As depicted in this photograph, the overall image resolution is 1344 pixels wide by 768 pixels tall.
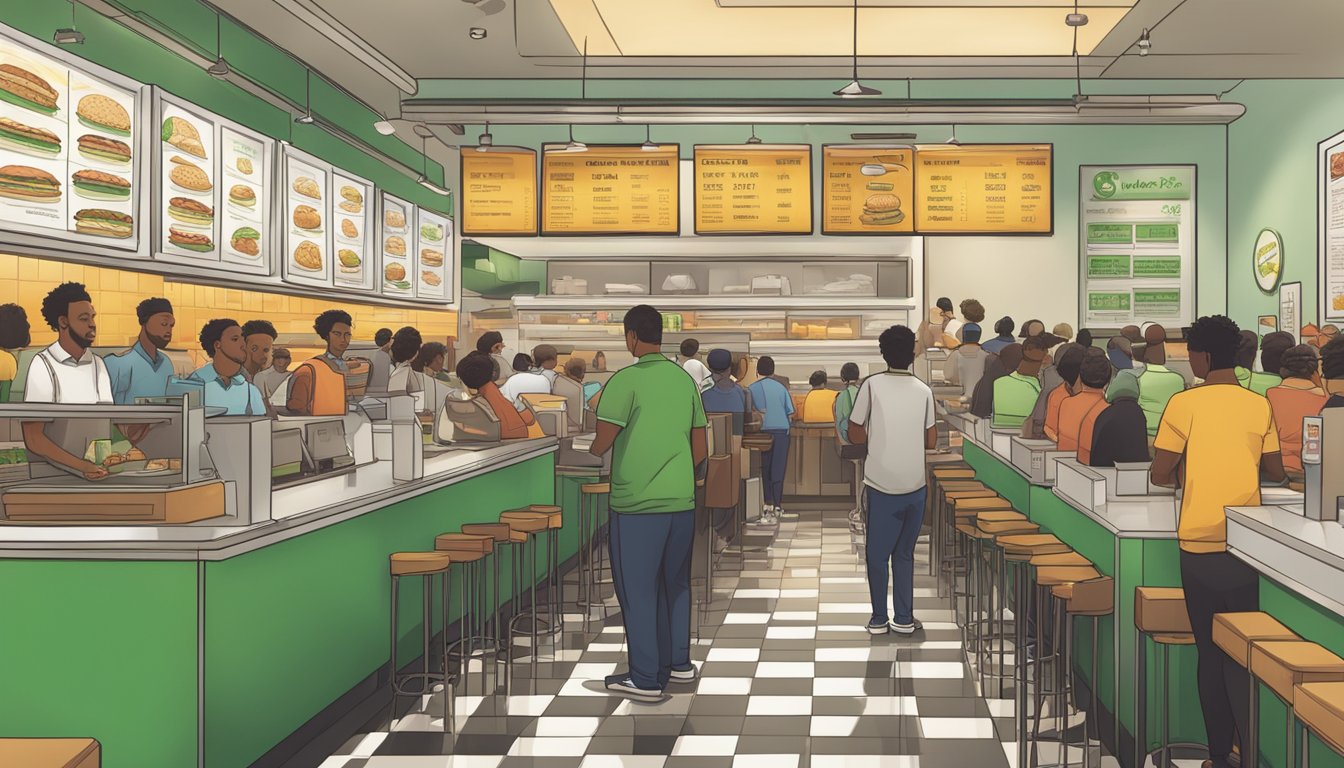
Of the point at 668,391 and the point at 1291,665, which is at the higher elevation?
the point at 668,391

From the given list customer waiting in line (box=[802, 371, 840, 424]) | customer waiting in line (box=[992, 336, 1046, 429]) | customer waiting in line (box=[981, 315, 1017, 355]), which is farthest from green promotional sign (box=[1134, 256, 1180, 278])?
customer waiting in line (box=[992, 336, 1046, 429])

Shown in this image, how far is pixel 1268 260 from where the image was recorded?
352 inches

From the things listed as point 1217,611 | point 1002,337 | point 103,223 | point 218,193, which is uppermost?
point 218,193

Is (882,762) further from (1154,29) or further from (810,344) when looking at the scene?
(810,344)

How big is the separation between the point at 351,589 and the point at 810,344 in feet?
23.5

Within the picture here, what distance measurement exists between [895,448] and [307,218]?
4717mm

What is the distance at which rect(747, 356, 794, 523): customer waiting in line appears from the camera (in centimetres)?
989

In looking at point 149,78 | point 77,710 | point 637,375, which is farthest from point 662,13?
point 77,710

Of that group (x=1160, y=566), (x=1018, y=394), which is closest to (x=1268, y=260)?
(x=1018, y=394)

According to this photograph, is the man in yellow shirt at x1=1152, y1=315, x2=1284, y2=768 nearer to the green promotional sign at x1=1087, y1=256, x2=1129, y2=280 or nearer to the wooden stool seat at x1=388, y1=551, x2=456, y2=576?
the wooden stool seat at x1=388, y1=551, x2=456, y2=576

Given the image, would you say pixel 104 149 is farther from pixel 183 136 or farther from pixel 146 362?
pixel 146 362

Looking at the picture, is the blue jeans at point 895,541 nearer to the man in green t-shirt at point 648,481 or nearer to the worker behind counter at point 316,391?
the man in green t-shirt at point 648,481

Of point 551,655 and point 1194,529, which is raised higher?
point 1194,529

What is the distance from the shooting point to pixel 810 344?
10812 millimetres
